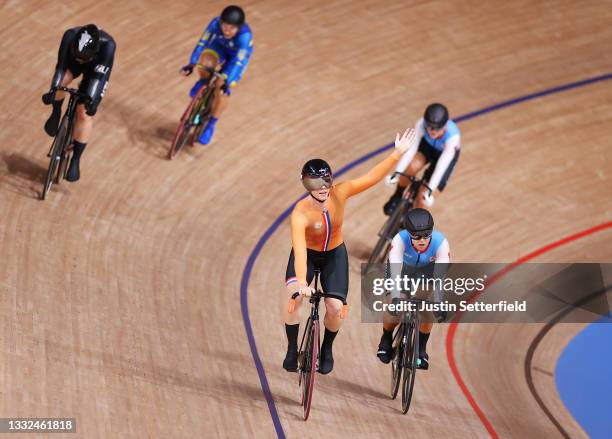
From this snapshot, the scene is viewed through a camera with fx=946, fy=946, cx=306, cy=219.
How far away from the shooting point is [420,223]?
5.03 m

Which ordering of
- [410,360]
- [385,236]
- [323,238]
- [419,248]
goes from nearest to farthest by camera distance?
[323,238] < [419,248] < [410,360] < [385,236]

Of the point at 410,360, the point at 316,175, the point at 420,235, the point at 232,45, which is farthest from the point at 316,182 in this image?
the point at 232,45

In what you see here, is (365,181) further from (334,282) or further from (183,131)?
(183,131)

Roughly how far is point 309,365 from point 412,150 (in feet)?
6.80

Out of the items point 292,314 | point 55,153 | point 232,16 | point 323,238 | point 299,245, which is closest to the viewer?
point 299,245

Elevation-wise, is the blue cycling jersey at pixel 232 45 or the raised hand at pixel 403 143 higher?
the blue cycling jersey at pixel 232 45

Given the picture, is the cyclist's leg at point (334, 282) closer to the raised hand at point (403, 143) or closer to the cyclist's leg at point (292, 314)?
the cyclist's leg at point (292, 314)

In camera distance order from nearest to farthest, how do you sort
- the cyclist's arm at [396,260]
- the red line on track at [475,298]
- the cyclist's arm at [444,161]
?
the cyclist's arm at [396,260] < the red line on track at [475,298] < the cyclist's arm at [444,161]

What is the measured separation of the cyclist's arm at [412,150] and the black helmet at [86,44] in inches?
84.9

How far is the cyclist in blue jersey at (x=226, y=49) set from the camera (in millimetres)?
7109

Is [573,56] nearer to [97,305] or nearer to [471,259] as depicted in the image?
[471,259]

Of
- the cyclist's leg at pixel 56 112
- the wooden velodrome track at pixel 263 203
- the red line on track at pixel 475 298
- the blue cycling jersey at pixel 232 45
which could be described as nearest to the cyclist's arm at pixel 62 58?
the cyclist's leg at pixel 56 112

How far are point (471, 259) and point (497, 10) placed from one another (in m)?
3.54

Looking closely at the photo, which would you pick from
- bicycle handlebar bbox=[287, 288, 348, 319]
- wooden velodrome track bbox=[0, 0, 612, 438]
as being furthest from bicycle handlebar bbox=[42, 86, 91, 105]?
bicycle handlebar bbox=[287, 288, 348, 319]
